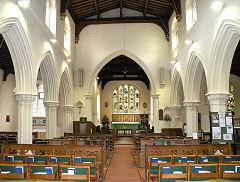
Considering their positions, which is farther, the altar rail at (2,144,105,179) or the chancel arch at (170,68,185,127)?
the chancel arch at (170,68,185,127)

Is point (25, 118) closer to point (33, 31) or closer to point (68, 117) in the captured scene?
point (33, 31)

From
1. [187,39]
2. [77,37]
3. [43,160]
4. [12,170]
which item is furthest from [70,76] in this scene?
[12,170]

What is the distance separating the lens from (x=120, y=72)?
29.4 metres

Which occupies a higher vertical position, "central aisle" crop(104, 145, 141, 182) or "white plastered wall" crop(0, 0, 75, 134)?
"white plastered wall" crop(0, 0, 75, 134)

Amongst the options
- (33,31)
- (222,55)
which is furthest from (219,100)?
(33,31)

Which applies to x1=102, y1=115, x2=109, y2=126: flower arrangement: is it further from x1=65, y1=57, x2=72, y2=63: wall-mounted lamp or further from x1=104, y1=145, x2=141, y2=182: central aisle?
x1=104, y1=145, x2=141, y2=182: central aisle

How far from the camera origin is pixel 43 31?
13.1 meters

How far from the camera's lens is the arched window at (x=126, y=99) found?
1228 inches

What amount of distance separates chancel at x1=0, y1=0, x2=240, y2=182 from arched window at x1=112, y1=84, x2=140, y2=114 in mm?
2180

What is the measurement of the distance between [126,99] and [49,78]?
56.3 feet

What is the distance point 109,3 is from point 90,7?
121cm

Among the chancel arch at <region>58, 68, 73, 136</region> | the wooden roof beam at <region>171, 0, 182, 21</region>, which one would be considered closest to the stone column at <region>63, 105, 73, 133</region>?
the chancel arch at <region>58, 68, 73, 136</region>

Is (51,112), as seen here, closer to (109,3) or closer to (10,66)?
(10,66)

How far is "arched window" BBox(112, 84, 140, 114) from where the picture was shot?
1228 inches
